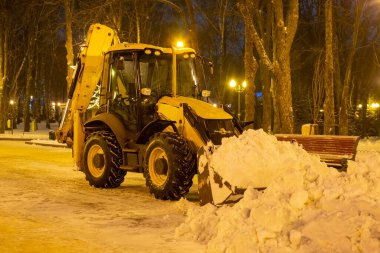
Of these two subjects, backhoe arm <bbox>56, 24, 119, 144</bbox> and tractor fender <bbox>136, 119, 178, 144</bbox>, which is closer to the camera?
tractor fender <bbox>136, 119, 178, 144</bbox>

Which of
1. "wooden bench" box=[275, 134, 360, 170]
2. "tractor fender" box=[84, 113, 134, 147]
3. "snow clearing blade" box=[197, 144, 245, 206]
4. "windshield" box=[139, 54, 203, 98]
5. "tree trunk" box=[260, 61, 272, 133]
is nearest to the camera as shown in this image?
"snow clearing blade" box=[197, 144, 245, 206]

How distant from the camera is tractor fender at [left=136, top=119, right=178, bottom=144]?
11641mm

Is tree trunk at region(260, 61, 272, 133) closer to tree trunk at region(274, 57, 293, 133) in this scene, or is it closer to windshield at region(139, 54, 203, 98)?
tree trunk at region(274, 57, 293, 133)

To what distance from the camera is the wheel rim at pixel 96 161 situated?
1298 centimetres

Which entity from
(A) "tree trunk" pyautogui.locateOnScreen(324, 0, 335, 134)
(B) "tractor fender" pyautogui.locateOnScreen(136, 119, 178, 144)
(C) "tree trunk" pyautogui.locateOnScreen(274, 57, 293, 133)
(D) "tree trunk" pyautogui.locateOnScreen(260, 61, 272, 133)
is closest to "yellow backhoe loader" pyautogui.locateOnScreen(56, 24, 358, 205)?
(B) "tractor fender" pyautogui.locateOnScreen(136, 119, 178, 144)

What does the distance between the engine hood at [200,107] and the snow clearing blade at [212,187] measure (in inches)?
76.7

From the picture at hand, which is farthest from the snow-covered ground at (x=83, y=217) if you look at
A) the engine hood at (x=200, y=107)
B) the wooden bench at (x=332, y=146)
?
the wooden bench at (x=332, y=146)

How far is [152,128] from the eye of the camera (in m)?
11.9

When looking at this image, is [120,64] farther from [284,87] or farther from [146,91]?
[284,87]

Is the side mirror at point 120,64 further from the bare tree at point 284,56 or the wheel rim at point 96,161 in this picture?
the bare tree at point 284,56

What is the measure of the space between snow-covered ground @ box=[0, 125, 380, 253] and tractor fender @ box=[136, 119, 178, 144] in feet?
5.24

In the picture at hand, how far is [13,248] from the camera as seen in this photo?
24.4ft

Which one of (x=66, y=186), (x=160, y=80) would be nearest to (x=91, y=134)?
(x=66, y=186)

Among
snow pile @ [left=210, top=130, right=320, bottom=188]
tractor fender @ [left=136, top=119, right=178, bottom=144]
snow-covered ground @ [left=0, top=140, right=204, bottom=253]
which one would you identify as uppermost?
tractor fender @ [left=136, top=119, right=178, bottom=144]
